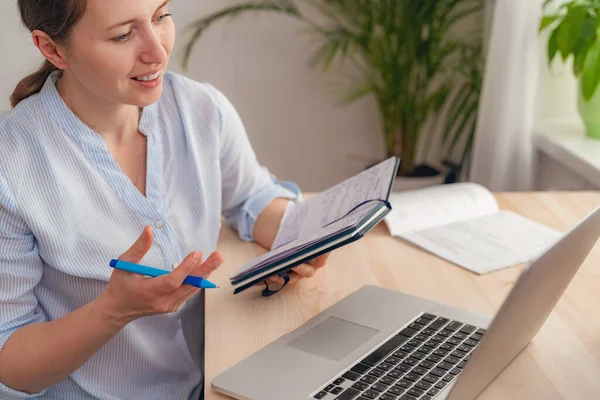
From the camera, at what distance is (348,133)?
2.83 metres

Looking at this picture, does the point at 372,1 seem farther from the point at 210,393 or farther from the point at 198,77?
the point at 210,393

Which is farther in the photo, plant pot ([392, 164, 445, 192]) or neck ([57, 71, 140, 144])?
plant pot ([392, 164, 445, 192])

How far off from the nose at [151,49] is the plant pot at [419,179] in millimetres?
1595

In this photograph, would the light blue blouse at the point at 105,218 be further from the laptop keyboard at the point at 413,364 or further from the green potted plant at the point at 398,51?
the green potted plant at the point at 398,51

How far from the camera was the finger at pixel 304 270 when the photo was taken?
1.10 m

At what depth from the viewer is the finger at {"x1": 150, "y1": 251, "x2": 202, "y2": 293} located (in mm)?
849

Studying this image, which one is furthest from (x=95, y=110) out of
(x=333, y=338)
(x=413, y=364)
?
(x=413, y=364)

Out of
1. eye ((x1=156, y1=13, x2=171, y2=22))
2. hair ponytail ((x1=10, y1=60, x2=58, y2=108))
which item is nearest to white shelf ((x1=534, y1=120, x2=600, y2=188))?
eye ((x1=156, y1=13, x2=171, y2=22))

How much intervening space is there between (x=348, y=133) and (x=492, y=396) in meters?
2.05

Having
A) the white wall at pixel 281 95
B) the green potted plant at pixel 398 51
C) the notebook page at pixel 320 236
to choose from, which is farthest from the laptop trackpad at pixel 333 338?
the white wall at pixel 281 95

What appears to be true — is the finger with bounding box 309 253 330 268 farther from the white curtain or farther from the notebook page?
the white curtain

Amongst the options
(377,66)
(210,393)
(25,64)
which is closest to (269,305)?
(210,393)

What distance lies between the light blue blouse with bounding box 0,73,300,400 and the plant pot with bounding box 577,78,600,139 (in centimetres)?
100

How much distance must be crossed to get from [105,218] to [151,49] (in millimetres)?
243
